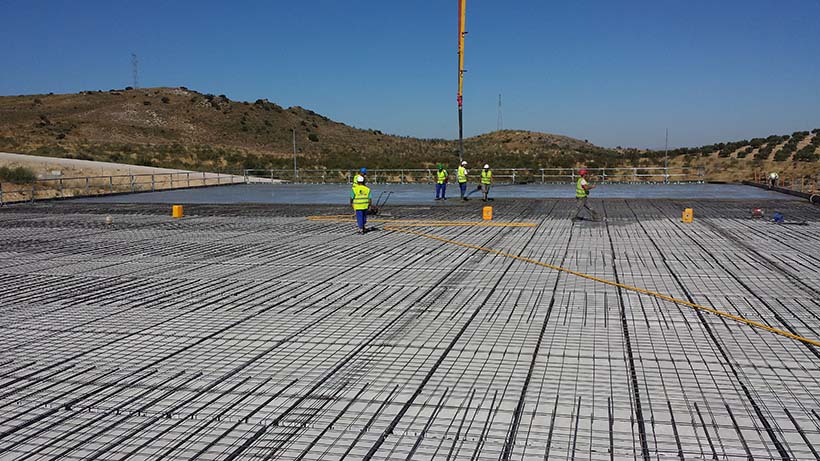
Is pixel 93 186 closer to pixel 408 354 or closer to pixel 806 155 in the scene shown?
pixel 408 354

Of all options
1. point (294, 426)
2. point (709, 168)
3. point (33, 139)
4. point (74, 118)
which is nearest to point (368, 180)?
point (709, 168)

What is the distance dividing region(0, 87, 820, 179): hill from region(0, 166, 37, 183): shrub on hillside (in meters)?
15.0

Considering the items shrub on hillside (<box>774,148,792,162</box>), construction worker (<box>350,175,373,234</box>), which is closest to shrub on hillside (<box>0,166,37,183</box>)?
construction worker (<box>350,175,373,234</box>)

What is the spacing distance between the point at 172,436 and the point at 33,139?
77.4 meters

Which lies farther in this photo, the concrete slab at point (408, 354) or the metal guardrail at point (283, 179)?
the metal guardrail at point (283, 179)

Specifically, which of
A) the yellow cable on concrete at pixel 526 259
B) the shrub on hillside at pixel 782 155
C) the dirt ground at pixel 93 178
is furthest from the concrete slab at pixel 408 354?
the shrub on hillside at pixel 782 155

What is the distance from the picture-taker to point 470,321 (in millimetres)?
7914

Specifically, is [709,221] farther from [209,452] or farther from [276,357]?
[209,452]

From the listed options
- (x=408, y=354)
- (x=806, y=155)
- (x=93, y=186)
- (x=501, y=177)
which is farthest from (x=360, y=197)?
(x=806, y=155)

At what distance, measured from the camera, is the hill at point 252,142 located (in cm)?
5694

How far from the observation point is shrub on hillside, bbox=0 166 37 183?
38.6 m

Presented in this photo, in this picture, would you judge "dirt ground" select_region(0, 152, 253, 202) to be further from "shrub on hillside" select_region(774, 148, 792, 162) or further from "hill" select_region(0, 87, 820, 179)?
"shrub on hillside" select_region(774, 148, 792, 162)

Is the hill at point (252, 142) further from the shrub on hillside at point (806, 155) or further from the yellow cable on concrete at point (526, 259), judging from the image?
the yellow cable on concrete at point (526, 259)

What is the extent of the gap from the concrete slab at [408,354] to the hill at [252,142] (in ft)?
130
